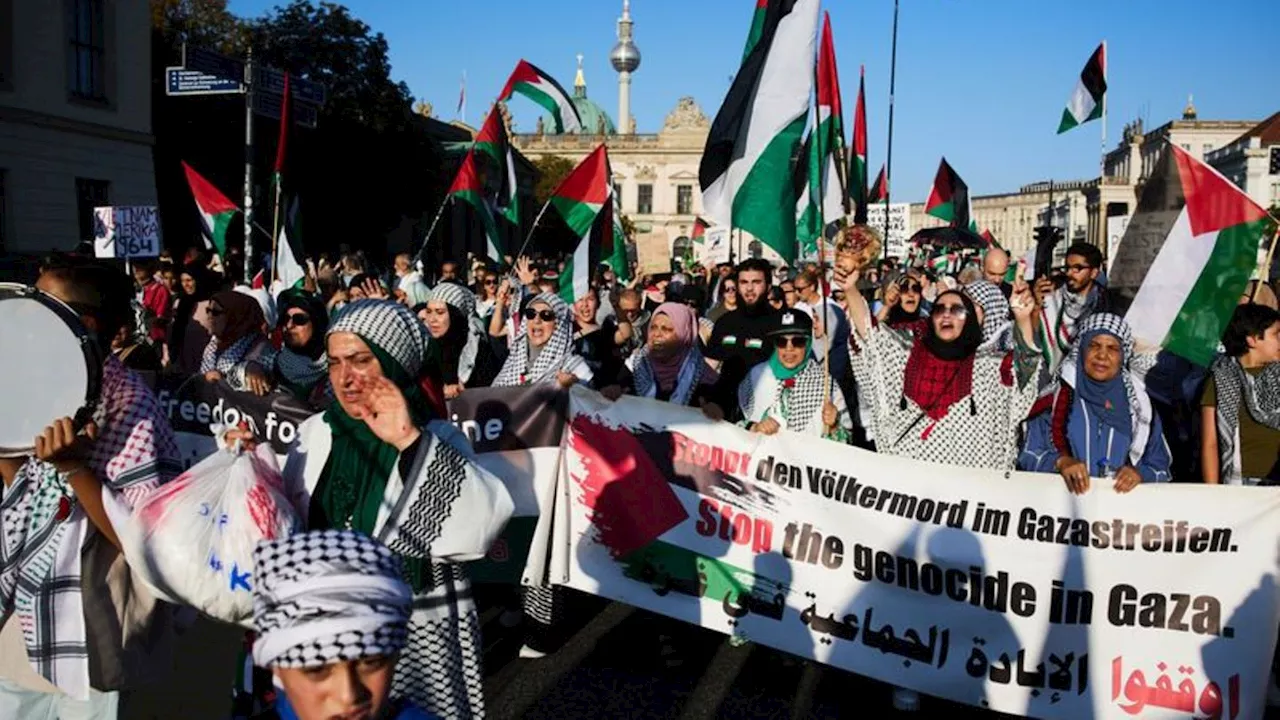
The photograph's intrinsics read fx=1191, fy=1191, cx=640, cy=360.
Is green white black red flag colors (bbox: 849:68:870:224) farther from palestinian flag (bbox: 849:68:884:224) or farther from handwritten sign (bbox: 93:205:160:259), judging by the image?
handwritten sign (bbox: 93:205:160:259)

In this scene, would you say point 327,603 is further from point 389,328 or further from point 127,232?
point 127,232

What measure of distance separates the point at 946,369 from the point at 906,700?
1.42 m

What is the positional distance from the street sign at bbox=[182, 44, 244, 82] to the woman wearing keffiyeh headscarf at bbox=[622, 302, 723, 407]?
20.5 feet

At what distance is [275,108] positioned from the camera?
11742mm

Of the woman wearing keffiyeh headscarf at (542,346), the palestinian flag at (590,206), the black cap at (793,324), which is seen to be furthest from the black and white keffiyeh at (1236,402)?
the palestinian flag at (590,206)

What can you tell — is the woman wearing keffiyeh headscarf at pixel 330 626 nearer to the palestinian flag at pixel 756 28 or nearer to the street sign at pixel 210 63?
the palestinian flag at pixel 756 28

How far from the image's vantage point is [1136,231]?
5285 mm

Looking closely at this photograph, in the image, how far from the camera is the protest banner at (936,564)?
14.3 ft

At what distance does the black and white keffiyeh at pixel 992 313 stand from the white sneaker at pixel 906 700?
1599mm

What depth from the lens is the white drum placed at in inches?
104

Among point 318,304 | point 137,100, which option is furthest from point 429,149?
point 318,304

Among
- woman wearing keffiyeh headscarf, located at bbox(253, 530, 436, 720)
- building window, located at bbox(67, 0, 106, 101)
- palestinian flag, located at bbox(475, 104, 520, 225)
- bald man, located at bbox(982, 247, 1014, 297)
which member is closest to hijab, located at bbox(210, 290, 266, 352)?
woman wearing keffiyeh headscarf, located at bbox(253, 530, 436, 720)

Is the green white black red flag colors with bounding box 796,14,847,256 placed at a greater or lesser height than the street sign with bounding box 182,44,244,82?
lesser

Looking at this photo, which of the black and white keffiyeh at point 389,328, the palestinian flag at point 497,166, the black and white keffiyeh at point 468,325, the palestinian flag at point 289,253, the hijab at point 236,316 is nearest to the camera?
the black and white keffiyeh at point 389,328
